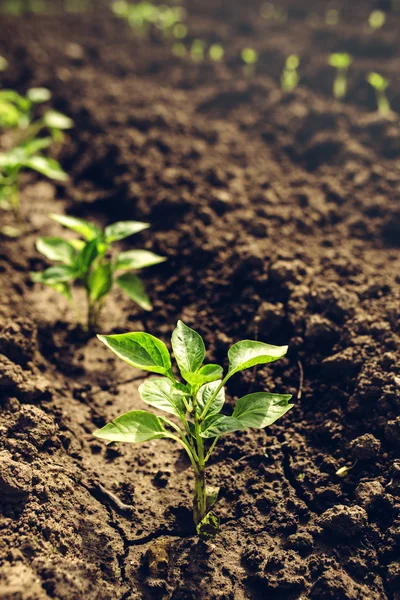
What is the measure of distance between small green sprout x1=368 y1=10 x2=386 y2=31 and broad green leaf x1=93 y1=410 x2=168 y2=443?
493 centimetres

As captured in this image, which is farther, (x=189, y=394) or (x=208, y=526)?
(x=208, y=526)

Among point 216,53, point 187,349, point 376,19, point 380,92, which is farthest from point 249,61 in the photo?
point 187,349

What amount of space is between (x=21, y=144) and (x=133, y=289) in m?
1.74

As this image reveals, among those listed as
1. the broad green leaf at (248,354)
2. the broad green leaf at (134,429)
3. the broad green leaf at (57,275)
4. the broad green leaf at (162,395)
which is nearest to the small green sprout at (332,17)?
the broad green leaf at (57,275)

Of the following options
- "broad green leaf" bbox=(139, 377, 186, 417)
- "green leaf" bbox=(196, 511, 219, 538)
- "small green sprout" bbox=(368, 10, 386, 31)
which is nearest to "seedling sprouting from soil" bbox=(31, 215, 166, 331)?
"broad green leaf" bbox=(139, 377, 186, 417)

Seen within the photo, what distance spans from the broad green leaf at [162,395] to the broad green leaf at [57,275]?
94cm

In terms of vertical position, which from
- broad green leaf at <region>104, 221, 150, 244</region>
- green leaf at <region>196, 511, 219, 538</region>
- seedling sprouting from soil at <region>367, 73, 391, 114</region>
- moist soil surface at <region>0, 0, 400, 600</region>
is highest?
seedling sprouting from soil at <region>367, 73, 391, 114</region>

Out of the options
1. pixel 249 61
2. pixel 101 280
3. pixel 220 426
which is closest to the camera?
pixel 220 426

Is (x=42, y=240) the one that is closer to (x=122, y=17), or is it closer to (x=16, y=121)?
(x=16, y=121)

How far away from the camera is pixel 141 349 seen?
1914 mm

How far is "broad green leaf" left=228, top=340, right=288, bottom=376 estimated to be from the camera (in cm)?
184

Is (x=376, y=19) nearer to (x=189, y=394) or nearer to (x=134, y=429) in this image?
(x=189, y=394)

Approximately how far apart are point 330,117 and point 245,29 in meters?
2.31

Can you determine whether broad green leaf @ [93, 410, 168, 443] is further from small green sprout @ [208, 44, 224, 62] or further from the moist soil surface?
small green sprout @ [208, 44, 224, 62]
